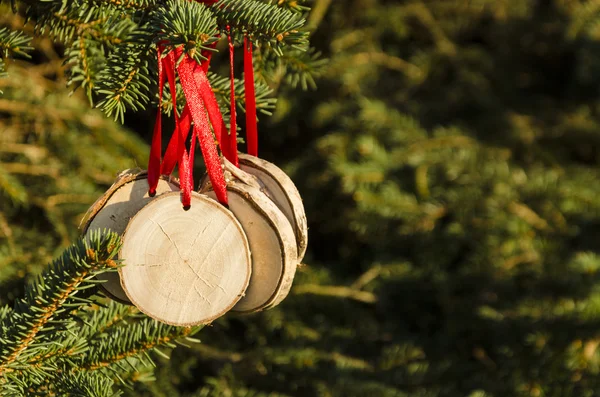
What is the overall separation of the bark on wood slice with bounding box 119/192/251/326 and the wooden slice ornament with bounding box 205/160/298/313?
2 cm

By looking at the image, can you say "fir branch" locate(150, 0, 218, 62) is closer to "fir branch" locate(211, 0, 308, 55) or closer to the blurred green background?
"fir branch" locate(211, 0, 308, 55)

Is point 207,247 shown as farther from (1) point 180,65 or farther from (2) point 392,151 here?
(2) point 392,151

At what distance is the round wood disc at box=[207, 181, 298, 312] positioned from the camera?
0.68 meters

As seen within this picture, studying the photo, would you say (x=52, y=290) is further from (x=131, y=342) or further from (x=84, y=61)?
(x=84, y=61)

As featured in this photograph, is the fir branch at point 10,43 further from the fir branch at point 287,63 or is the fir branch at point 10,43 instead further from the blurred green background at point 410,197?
the blurred green background at point 410,197

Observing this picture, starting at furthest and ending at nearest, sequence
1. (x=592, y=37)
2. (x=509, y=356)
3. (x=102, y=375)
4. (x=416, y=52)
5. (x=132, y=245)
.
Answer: (x=416, y=52) < (x=592, y=37) < (x=509, y=356) < (x=102, y=375) < (x=132, y=245)

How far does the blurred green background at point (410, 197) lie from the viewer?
1.44 m

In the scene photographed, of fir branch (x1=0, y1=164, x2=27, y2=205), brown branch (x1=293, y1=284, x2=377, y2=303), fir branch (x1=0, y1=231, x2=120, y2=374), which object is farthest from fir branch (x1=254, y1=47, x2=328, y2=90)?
brown branch (x1=293, y1=284, x2=377, y2=303)

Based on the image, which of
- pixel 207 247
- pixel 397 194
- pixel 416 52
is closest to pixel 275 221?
pixel 207 247

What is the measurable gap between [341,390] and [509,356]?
0.46 metres

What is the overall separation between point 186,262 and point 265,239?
0.08 m

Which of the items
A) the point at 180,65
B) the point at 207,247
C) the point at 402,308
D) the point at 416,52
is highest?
the point at 180,65

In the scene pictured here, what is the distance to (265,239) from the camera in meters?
0.68

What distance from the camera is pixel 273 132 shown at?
209 centimetres
